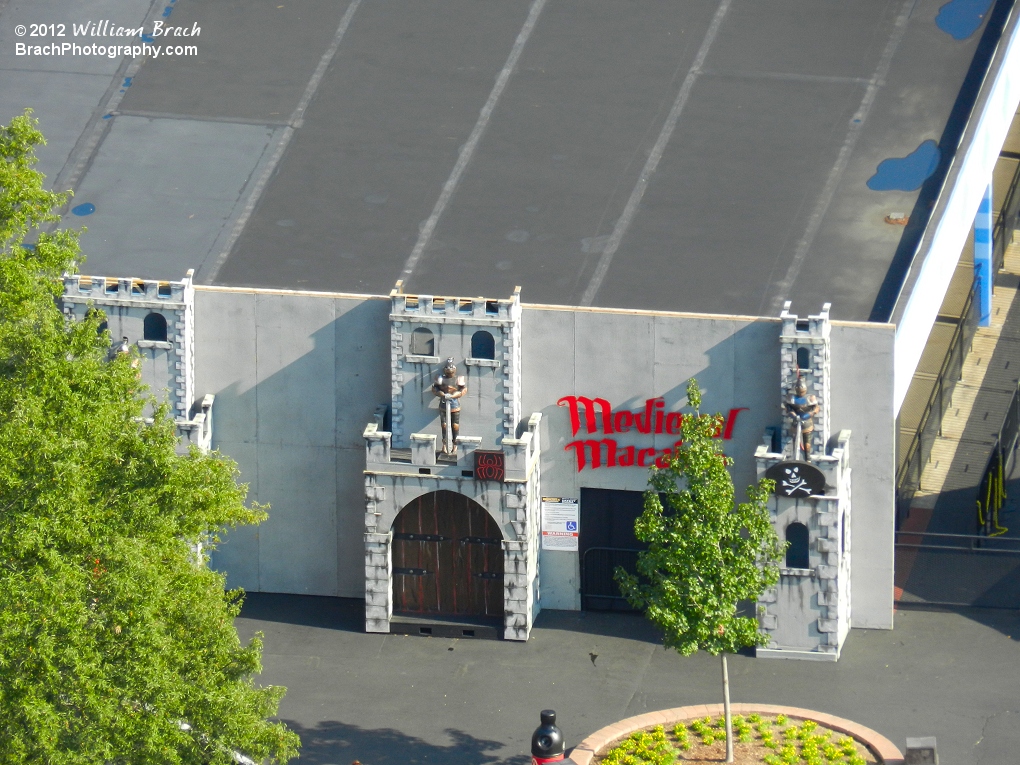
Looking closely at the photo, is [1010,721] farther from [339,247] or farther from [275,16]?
[275,16]

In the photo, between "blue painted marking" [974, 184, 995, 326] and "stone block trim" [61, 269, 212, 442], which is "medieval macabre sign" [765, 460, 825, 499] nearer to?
"stone block trim" [61, 269, 212, 442]

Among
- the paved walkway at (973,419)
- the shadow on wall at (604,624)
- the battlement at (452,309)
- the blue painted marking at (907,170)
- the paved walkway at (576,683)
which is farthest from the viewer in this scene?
the paved walkway at (973,419)

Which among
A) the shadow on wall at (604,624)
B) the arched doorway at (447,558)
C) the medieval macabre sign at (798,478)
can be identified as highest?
the medieval macabre sign at (798,478)

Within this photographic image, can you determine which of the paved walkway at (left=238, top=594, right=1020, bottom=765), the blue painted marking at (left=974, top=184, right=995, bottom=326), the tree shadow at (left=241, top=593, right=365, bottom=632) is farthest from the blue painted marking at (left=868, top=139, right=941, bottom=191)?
the tree shadow at (left=241, top=593, right=365, bottom=632)

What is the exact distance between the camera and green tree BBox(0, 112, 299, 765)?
26297 mm

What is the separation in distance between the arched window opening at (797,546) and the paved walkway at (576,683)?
2.12 metres

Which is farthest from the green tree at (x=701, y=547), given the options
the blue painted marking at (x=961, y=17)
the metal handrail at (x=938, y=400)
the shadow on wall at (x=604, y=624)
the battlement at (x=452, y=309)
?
the blue painted marking at (x=961, y=17)

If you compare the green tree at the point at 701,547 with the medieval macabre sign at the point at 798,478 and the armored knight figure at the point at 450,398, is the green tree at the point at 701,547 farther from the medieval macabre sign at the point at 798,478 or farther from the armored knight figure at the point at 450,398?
the armored knight figure at the point at 450,398

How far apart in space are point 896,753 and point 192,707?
14.2 meters

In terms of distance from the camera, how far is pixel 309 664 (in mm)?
40219

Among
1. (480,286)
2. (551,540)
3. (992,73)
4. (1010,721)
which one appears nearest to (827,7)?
(992,73)

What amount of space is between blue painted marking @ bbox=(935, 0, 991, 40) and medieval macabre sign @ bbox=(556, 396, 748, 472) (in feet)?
50.9

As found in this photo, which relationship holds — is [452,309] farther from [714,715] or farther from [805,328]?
[714,715]

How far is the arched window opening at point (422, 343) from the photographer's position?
132 feet
